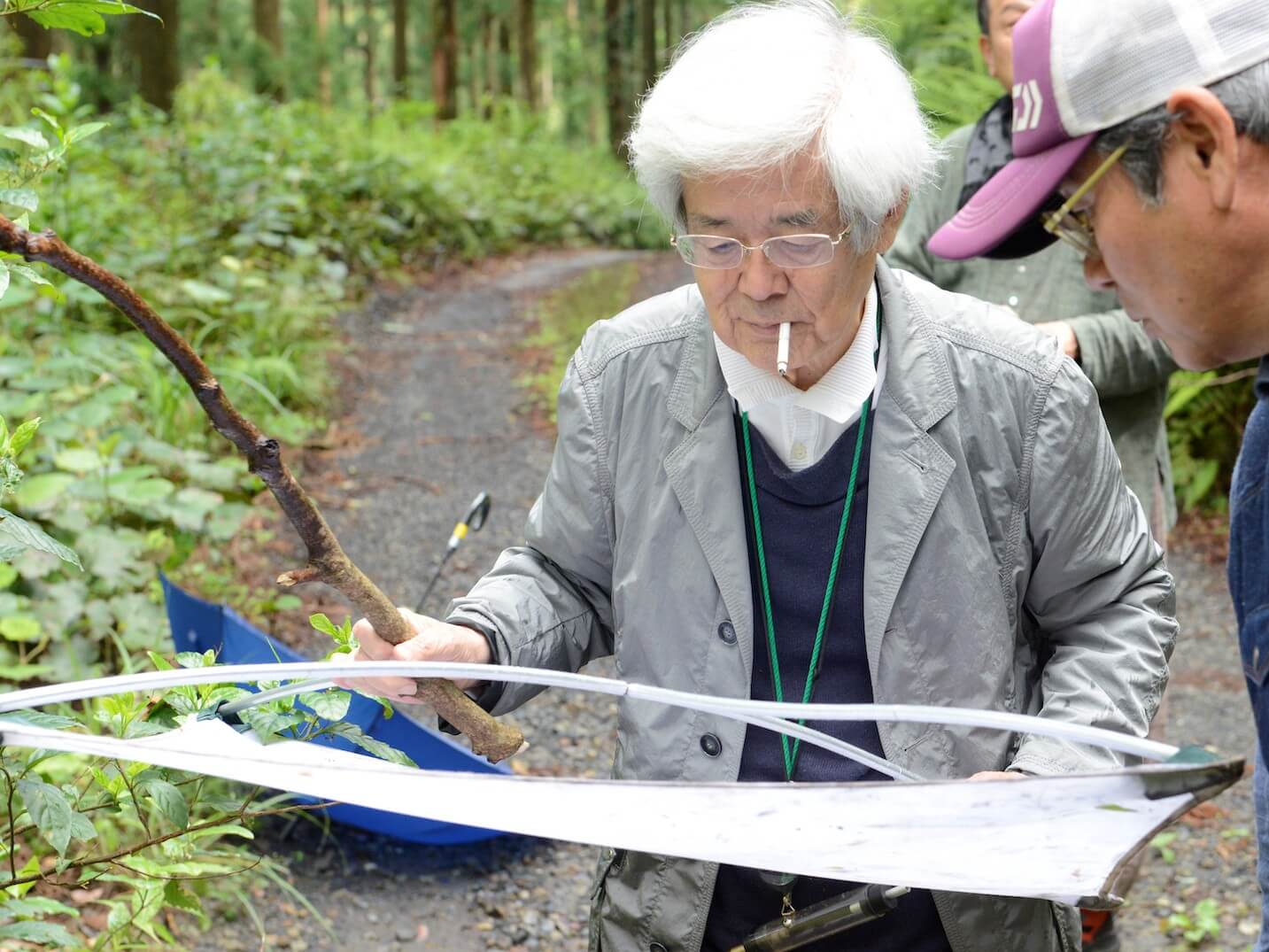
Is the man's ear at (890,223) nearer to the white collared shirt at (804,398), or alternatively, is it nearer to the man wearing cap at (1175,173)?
the white collared shirt at (804,398)

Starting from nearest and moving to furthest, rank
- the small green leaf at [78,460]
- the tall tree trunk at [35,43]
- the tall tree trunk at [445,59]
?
the small green leaf at [78,460]
the tall tree trunk at [35,43]
the tall tree trunk at [445,59]

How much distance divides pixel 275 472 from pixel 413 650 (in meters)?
0.41

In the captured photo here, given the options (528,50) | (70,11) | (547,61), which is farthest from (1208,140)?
(547,61)

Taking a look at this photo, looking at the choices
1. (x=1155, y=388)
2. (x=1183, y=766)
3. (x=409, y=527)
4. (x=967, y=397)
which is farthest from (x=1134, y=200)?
(x=409, y=527)

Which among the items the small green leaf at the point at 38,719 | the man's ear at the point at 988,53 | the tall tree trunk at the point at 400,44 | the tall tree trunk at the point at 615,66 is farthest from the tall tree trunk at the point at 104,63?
the small green leaf at the point at 38,719

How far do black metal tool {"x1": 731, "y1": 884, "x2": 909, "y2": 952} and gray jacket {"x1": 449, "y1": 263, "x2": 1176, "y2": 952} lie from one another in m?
0.09

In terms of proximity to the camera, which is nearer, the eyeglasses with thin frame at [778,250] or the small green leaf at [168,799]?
the small green leaf at [168,799]

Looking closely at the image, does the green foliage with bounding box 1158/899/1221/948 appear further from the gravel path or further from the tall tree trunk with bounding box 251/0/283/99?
the tall tree trunk with bounding box 251/0/283/99

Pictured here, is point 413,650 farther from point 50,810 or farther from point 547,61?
point 547,61

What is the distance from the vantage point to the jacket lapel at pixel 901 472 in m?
1.81

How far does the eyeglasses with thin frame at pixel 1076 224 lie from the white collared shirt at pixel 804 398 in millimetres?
604

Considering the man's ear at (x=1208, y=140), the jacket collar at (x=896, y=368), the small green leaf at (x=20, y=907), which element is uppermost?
the man's ear at (x=1208, y=140)

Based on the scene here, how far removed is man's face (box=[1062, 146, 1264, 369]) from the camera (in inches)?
44.3

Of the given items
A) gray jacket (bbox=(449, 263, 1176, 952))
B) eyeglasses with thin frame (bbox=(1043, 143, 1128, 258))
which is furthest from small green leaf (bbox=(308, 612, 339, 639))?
eyeglasses with thin frame (bbox=(1043, 143, 1128, 258))
